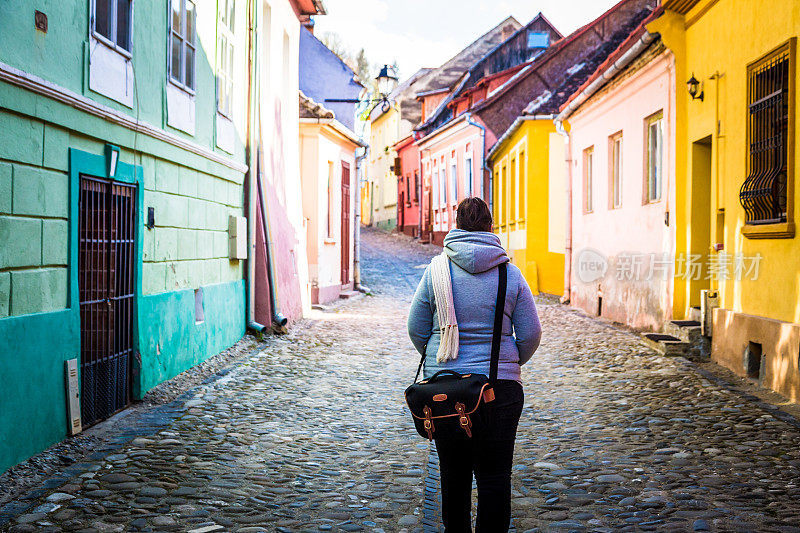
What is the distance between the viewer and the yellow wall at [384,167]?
173 ft

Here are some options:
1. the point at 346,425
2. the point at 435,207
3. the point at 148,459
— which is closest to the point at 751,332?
the point at 346,425

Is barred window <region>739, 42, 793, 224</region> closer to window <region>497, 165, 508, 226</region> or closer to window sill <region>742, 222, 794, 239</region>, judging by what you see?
window sill <region>742, 222, 794, 239</region>

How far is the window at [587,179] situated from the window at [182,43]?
34.3 ft

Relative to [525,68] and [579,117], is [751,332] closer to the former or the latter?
[579,117]

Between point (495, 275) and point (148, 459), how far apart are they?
11.0 feet

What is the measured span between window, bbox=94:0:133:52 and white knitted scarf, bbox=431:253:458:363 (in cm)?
468

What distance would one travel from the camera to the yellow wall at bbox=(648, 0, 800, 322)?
8.25 metres

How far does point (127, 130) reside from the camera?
791 cm

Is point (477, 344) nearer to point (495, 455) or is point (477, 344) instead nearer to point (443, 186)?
point (495, 455)

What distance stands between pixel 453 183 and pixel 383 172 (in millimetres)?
21025

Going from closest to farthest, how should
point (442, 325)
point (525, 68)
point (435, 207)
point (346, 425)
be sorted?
point (442, 325), point (346, 425), point (525, 68), point (435, 207)

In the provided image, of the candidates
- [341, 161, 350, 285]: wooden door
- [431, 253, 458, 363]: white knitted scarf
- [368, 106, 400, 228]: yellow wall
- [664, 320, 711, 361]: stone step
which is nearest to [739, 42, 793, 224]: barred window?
[664, 320, 711, 361]: stone step

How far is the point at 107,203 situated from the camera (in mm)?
7551

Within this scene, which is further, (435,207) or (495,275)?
(435,207)
